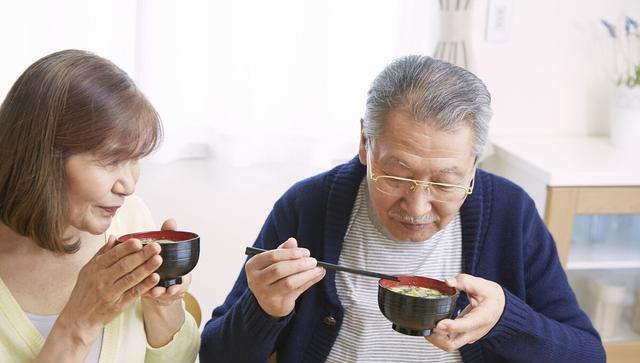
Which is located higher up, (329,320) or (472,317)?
(472,317)

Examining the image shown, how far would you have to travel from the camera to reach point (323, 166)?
291 cm

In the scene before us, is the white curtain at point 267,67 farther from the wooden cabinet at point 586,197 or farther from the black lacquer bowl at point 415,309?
the black lacquer bowl at point 415,309

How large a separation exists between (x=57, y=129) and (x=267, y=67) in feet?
4.85

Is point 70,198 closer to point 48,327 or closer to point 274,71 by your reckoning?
point 48,327

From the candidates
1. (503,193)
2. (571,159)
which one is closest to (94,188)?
(503,193)

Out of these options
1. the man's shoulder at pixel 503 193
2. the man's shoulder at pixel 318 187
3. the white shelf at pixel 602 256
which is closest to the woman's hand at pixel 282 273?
the man's shoulder at pixel 318 187

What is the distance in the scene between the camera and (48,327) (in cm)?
153

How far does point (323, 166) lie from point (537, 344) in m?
1.41

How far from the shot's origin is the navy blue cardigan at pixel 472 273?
5.39 feet

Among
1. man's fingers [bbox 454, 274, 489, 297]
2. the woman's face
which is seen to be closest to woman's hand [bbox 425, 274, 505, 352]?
man's fingers [bbox 454, 274, 489, 297]

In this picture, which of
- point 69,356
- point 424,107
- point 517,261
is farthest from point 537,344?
point 69,356

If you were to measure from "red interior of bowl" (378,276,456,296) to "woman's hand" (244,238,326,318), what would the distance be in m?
0.13

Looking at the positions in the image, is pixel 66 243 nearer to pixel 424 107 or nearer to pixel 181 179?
pixel 424 107

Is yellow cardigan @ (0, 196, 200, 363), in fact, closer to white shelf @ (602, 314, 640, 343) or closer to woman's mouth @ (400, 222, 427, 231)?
woman's mouth @ (400, 222, 427, 231)
